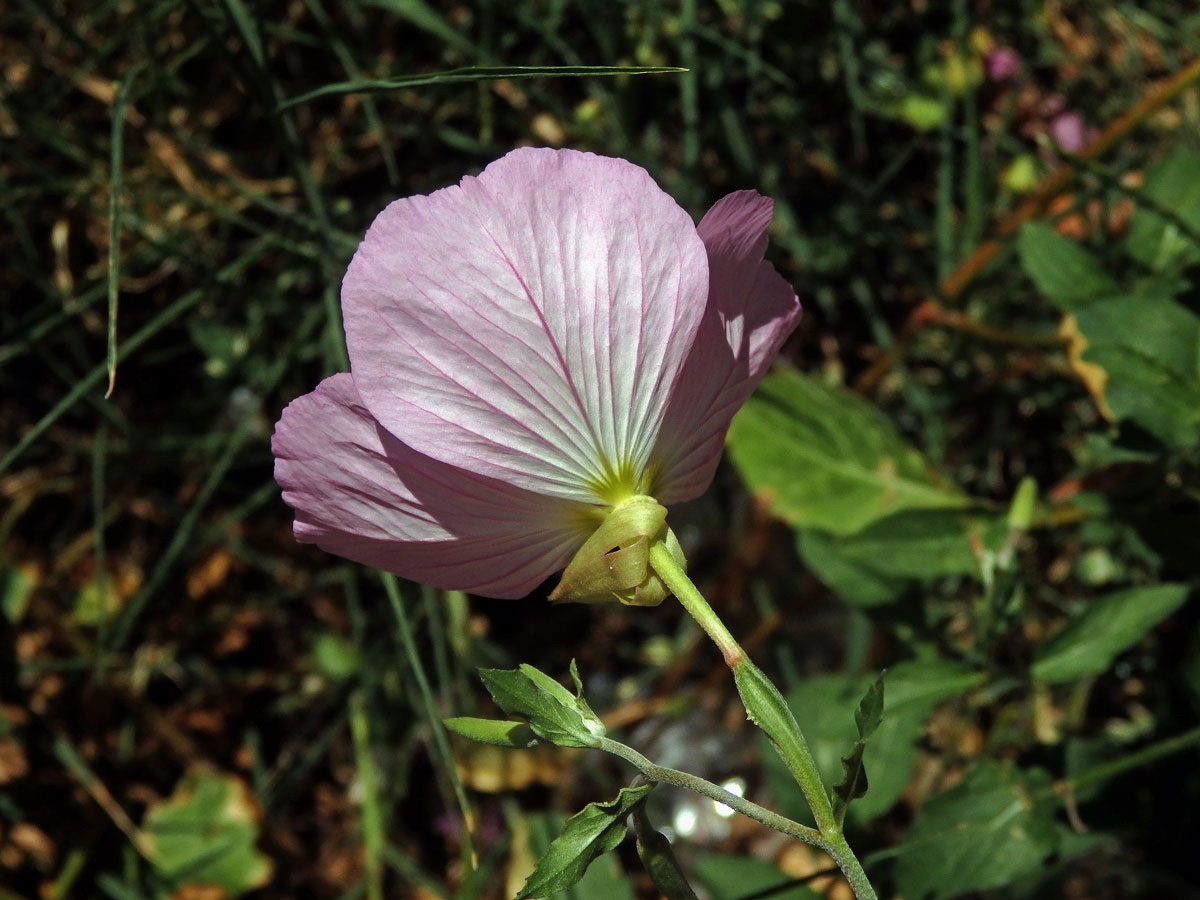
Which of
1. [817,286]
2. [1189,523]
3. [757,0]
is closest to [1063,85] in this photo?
[817,286]

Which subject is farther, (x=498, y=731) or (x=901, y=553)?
(x=901, y=553)

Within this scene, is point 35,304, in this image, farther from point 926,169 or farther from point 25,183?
point 926,169

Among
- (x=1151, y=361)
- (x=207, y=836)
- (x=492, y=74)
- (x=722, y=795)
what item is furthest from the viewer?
(x=207, y=836)

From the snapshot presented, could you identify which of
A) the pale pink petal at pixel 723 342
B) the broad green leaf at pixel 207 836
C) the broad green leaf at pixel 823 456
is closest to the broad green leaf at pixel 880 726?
the broad green leaf at pixel 823 456

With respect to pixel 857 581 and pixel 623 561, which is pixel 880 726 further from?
pixel 623 561

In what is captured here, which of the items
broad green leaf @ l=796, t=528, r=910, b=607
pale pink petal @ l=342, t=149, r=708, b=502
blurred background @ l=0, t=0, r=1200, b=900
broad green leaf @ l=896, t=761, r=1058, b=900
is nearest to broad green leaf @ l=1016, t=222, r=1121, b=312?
blurred background @ l=0, t=0, r=1200, b=900

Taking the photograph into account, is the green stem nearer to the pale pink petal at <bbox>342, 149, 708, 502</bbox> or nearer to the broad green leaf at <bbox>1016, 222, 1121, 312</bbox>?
the pale pink petal at <bbox>342, 149, 708, 502</bbox>

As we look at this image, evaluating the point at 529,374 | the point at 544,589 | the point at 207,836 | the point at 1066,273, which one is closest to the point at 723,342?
the point at 529,374
